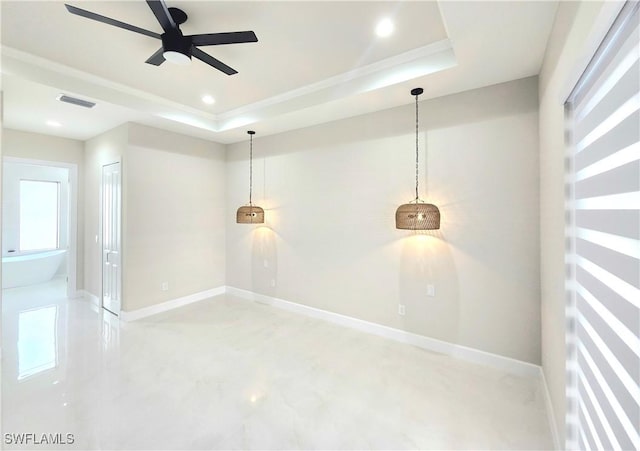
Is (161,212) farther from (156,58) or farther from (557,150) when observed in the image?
(557,150)

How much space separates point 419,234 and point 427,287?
1.98ft

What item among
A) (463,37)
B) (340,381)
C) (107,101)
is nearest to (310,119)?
(463,37)

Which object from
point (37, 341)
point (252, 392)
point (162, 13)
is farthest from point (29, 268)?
point (162, 13)

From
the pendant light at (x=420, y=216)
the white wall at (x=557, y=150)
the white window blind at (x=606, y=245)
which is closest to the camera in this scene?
the white window blind at (x=606, y=245)

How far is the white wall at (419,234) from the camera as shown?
2.65 metres

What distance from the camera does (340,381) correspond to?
255 centimetres

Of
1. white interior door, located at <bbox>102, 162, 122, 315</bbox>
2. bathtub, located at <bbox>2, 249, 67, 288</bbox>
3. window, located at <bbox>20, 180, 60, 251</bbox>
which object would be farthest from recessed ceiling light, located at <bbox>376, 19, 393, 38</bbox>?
window, located at <bbox>20, 180, 60, 251</bbox>

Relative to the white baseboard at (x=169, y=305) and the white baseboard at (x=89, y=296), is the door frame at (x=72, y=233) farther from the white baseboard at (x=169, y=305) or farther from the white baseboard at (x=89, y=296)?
the white baseboard at (x=169, y=305)

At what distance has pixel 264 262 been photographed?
4.75 m

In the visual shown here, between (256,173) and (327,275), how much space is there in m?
2.15

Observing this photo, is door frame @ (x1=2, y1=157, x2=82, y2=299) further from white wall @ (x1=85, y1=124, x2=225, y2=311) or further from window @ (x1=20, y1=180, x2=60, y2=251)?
window @ (x1=20, y1=180, x2=60, y2=251)

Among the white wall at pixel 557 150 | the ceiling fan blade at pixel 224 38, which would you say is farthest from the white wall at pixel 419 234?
the ceiling fan blade at pixel 224 38

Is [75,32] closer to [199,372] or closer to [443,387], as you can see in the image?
[199,372]

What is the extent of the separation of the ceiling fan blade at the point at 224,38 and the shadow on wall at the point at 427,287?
8.24ft
